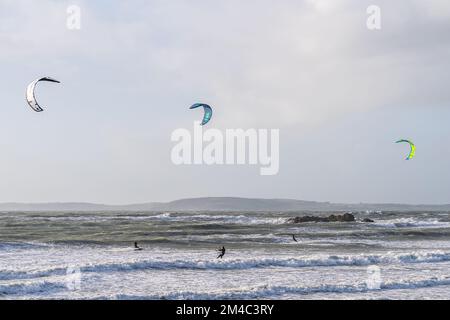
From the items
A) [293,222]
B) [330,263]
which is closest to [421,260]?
[330,263]

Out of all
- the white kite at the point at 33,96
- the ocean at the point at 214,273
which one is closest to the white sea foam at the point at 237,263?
the ocean at the point at 214,273

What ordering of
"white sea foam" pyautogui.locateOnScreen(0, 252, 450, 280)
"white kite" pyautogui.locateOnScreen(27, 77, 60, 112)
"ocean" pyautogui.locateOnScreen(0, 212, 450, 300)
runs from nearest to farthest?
"ocean" pyautogui.locateOnScreen(0, 212, 450, 300) → "white sea foam" pyautogui.locateOnScreen(0, 252, 450, 280) → "white kite" pyautogui.locateOnScreen(27, 77, 60, 112)

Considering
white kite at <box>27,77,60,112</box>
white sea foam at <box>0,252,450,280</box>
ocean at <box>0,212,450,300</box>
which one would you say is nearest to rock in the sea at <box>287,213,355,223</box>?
ocean at <box>0,212,450,300</box>

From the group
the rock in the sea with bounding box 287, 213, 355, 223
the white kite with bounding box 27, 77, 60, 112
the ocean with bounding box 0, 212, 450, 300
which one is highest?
the white kite with bounding box 27, 77, 60, 112

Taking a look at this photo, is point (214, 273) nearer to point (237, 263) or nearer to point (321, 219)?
point (237, 263)

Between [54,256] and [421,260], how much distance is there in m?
14.9

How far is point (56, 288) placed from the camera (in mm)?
14094

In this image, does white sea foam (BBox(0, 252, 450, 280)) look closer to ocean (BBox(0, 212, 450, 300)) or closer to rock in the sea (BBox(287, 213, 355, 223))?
ocean (BBox(0, 212, 450, 300))

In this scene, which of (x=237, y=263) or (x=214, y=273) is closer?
(x=214, y=273)

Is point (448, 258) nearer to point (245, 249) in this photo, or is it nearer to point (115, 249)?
point (245, 249)

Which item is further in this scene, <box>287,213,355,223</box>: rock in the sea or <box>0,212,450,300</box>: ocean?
<box>287,213,355,223</box>: rock in the sea

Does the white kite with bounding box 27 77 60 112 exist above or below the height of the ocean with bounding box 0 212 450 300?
above

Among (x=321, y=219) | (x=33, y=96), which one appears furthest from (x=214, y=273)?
(x=321, y=219)

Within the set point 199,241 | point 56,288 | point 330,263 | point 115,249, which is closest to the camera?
point 56,288
